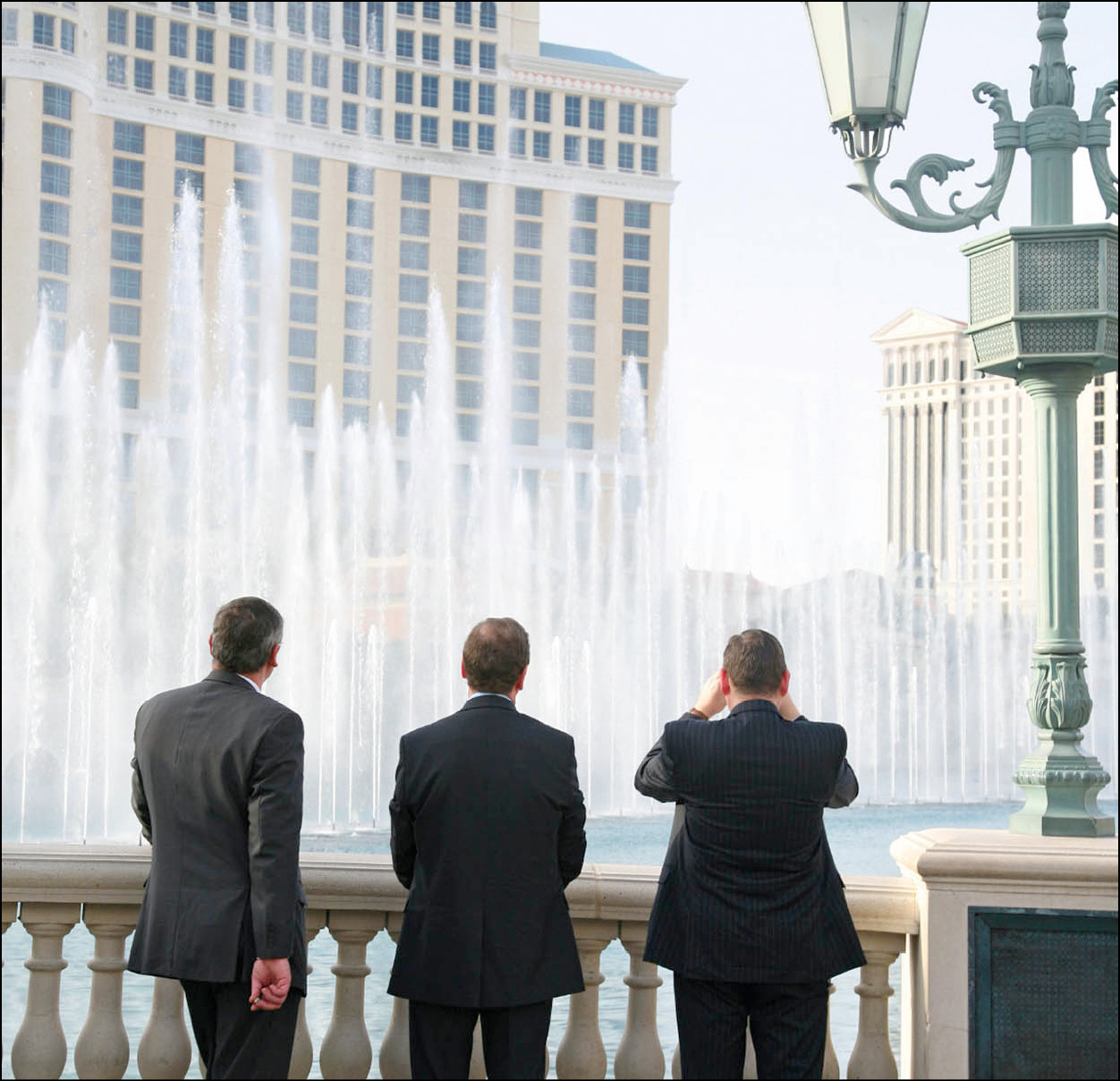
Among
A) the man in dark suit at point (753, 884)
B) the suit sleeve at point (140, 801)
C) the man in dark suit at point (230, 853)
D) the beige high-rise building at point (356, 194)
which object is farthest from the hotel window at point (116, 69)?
the man in dark suit at point (753, 884)

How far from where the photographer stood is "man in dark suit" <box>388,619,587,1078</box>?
3.50 metres

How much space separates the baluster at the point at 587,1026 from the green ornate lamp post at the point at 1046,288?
4.16 feet

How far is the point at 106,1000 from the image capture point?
13.3 ft

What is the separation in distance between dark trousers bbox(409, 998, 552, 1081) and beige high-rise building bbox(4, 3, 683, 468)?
55.7 m

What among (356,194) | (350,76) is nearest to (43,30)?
(350,76)

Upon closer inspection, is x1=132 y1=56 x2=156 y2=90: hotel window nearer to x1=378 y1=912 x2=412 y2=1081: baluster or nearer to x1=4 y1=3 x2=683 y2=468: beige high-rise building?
x1=4 y1=3 x2=683 y2=468: beige high-rise building

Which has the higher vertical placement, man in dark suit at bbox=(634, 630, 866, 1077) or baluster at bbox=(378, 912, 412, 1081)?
man in dark suit at bbox=(634, 630, 866, 1077)

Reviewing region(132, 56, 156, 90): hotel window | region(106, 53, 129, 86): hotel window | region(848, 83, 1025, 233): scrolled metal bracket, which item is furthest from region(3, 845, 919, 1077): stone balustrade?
region(132, 56, 156, 90): hotel window

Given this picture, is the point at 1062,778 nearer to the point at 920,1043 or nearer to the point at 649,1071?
the point at 920,1043

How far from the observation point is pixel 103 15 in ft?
211

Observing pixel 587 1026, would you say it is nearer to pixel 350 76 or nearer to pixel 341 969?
pixel 341 969

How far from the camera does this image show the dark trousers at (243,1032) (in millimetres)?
3490

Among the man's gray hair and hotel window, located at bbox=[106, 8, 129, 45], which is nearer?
the man's gray hair

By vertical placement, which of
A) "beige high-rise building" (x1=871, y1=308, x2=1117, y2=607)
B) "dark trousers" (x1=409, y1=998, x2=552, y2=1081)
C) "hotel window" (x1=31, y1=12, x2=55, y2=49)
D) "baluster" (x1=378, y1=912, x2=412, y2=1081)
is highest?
"hotel window" (x1=31, y1=12, x2=55, y2=49)
